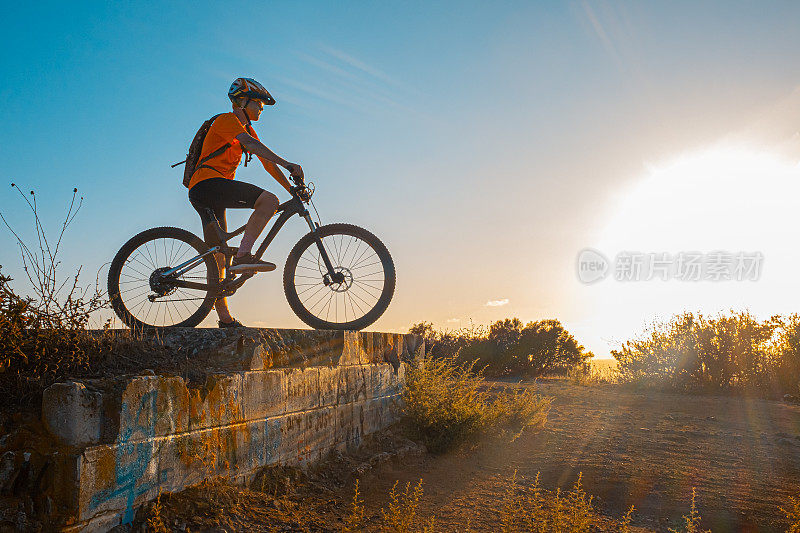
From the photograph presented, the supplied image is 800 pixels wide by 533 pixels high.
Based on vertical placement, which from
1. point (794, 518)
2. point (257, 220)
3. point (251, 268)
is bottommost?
point (794, 518)

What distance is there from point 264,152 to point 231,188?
0.47 metres

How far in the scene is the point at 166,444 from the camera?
3418 millimetres

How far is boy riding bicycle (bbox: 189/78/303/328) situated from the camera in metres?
5.23

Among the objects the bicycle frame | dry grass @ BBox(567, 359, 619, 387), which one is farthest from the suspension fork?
dry grass @ BBox(567, 359, 619, 387)

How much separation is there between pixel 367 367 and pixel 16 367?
3.30 m

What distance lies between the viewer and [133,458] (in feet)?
10.5

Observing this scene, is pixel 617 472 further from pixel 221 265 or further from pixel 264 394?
pixel 221 265

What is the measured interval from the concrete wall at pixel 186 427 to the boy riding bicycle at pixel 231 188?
3.10ft

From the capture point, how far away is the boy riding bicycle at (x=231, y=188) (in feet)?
17.1

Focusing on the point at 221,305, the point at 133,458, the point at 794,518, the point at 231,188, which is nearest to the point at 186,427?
the point at 133,458

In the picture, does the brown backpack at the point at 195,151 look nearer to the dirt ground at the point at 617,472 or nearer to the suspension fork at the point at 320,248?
the suspension fork at the point at 320,248

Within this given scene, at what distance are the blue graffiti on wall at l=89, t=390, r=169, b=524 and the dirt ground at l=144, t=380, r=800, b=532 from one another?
0.41 metres

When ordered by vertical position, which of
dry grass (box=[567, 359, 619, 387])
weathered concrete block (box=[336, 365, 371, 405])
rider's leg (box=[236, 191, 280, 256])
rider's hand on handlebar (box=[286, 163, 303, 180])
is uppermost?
rider's hand on handlebar (box=[286, 163, 303, 180])

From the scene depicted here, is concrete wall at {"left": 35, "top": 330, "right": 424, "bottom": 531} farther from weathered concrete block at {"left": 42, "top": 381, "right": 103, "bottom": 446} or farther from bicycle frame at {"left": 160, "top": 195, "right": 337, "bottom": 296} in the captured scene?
bicycle frame at {"left": 160, "top": 195, "right": 337, "bottom": 296}
